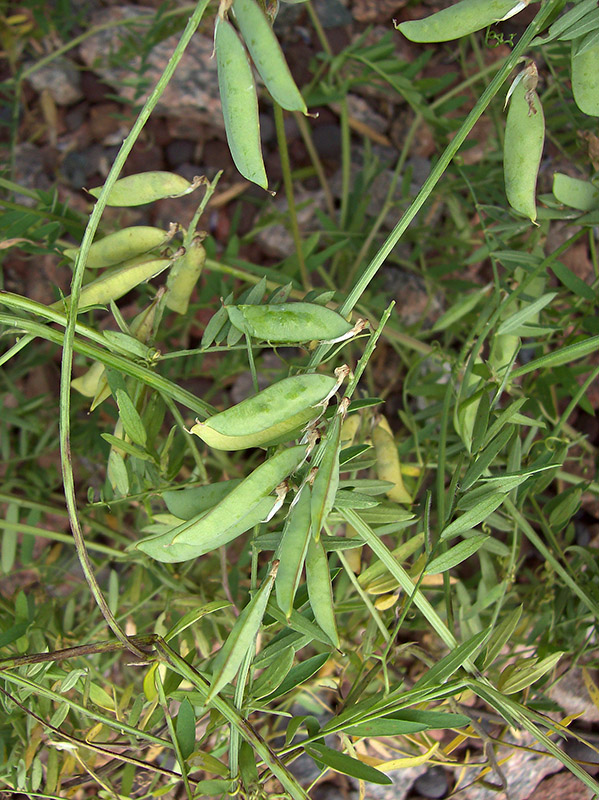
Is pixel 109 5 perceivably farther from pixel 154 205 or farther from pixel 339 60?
pixel 339 60

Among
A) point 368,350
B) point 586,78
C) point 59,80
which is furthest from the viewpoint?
point 59,80

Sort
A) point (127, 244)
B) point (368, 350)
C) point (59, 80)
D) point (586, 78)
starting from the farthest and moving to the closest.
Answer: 1. point (59, 80)
2. point (127, 244)
3. point (586, 78)
4. point (368, 350)

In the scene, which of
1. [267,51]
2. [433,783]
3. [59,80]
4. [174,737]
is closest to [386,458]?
[174,737]

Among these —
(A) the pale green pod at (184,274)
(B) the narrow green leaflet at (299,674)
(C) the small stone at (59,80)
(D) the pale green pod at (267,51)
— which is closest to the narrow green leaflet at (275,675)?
(B) the narrow green leaflet at (299,674)

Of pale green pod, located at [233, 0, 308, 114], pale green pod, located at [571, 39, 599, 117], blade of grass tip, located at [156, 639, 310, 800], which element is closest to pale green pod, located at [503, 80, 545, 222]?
pale green pod, located at [571, 39, 599, 117]

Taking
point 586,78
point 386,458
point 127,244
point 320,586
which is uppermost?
point 586,78

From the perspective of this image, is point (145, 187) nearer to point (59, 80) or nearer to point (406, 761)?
point (406, 761)

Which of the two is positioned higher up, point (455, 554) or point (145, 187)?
point (145, 187)
